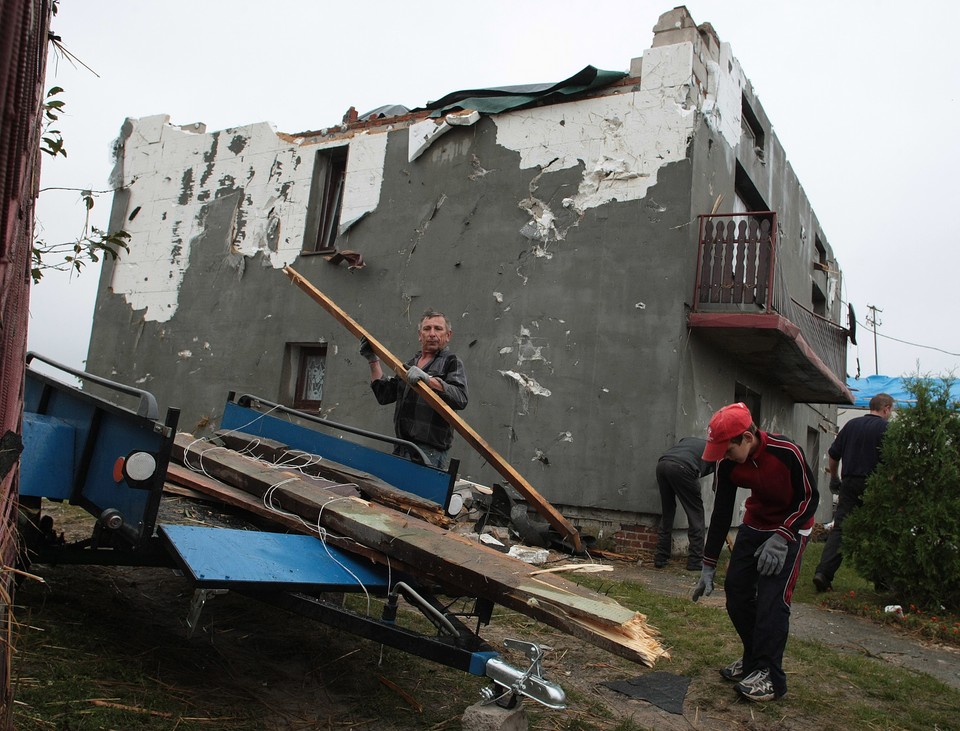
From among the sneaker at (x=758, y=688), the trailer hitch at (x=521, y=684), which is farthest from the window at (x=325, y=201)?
the trailer hitch at (x=521, y=684)

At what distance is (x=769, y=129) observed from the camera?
12.2m

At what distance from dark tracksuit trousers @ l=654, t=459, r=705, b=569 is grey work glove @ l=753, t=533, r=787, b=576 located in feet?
13.9

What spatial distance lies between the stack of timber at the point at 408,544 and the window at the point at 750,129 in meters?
9.19

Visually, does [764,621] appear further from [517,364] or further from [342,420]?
[342,420]

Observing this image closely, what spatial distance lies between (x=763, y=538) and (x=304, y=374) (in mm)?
8924

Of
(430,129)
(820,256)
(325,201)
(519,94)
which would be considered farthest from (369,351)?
(820,256)

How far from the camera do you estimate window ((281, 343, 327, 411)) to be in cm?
1156

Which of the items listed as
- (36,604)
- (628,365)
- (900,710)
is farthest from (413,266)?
(900,710)

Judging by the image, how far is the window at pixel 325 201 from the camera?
11.9 m

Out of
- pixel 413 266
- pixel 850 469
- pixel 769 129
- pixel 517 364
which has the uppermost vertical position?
Answer: pixel 769 129

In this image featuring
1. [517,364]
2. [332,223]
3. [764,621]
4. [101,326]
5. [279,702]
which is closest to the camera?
[279,702]

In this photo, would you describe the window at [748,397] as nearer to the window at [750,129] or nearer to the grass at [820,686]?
the window at [750,129]

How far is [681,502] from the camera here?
8.11 m

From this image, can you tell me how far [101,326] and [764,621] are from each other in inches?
517
